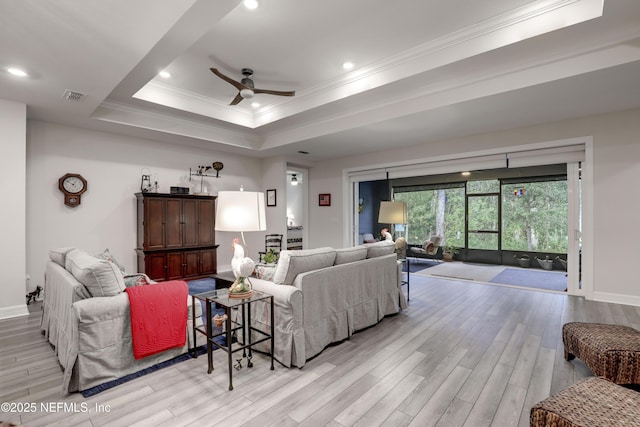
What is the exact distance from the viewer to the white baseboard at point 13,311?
3762mm

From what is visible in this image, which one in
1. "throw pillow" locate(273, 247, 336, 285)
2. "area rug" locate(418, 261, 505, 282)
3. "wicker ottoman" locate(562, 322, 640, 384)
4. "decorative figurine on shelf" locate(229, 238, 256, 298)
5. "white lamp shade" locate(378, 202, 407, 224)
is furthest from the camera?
"area rug" locate(418, 261, 505, 282)

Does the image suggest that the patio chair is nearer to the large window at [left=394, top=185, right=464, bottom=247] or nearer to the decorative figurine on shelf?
the large window at [left=394, top=185, right=464, bottom=247]

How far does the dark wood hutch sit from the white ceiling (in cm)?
127

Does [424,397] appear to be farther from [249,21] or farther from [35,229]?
[35,229]

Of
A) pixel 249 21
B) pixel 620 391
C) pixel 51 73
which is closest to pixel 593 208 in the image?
pixel 620 391

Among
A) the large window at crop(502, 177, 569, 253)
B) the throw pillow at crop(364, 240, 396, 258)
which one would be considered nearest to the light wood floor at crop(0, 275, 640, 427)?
the throw pillow at crop(364, 240, 396, 258)

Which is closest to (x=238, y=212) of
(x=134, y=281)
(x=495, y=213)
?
(x=134, y=281)

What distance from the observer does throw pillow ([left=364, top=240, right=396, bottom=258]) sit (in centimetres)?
362

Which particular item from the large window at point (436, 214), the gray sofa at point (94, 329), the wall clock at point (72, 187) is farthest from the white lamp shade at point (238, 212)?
the large window at point (436, 214)

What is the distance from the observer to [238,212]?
7.82 ft

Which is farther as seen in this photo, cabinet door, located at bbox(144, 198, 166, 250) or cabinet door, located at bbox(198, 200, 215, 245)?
cabinet door, located at bbox(198, 200, 215, 245)

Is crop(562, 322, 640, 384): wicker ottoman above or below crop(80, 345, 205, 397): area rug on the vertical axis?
above

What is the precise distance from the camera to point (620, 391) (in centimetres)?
156

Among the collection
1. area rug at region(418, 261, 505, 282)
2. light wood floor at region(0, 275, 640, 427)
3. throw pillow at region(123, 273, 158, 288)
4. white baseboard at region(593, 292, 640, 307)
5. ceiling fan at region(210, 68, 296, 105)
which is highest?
ceiling fan at region(210, 68, 296, 105)
